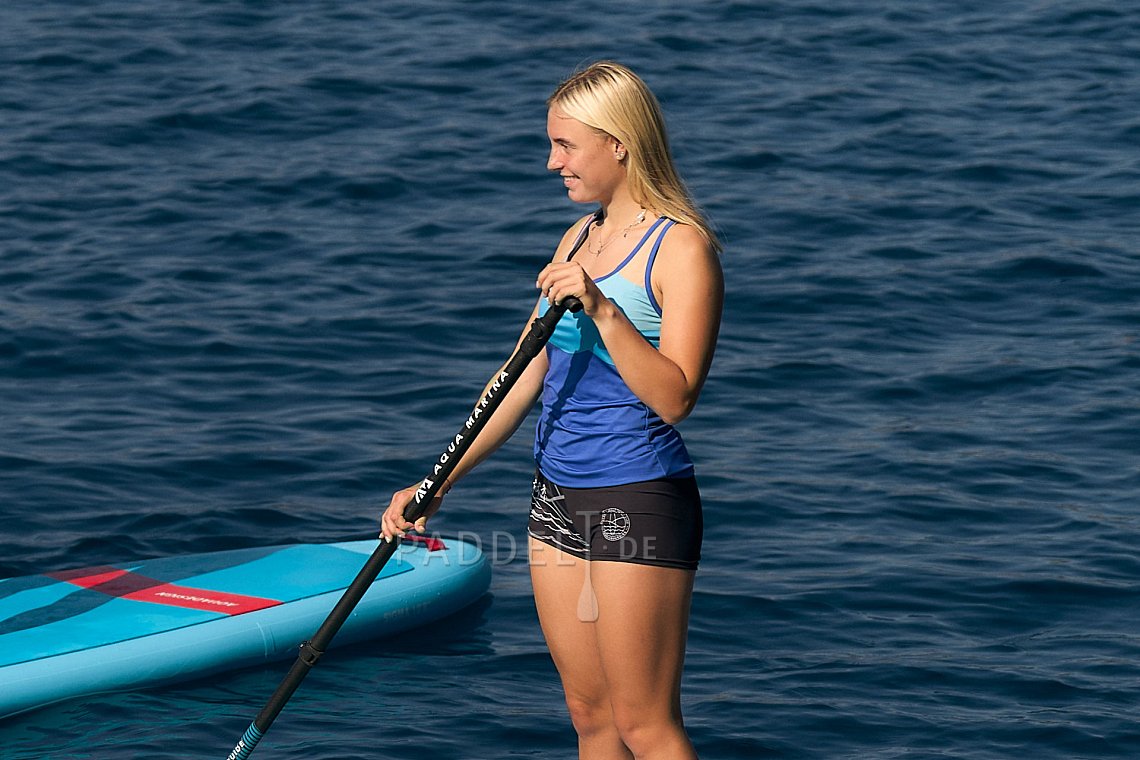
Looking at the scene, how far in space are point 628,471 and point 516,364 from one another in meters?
0.34

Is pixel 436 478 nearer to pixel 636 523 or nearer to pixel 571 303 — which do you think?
pixel 636 523

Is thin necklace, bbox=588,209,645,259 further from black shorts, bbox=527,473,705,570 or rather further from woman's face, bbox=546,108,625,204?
black shorts, bbox=527,473,705,570

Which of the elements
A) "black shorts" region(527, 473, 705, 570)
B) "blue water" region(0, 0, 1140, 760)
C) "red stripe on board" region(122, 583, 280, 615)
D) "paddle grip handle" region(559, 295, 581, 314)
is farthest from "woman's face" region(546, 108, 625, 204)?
"red stripe on board" region(122, 583, 280, 615)

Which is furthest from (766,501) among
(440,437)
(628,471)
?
(628,471)

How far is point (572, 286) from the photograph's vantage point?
3.35m

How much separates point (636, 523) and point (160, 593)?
3131mm

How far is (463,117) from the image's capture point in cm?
1295

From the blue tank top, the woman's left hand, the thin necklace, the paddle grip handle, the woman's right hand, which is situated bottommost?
the woman's right hand

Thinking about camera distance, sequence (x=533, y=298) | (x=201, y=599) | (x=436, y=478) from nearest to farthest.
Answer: (x=436, y=478)
(x=201, y=599)
(x=533, y=298)

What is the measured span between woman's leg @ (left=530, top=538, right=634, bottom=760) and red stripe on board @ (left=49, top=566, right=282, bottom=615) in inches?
102

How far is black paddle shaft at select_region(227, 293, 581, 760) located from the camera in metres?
3.59

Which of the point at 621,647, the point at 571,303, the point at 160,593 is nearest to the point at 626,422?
the point at 571,303

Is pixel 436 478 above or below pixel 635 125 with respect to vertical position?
below

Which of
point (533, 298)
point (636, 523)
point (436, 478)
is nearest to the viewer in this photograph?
point (636, 523)
